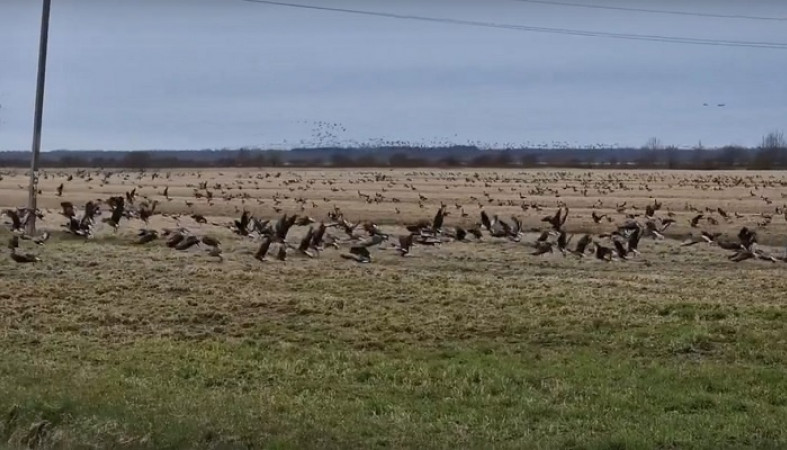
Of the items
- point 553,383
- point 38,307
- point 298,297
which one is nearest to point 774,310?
point 553,383

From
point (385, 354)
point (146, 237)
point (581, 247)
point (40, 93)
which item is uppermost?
point (40, 93)

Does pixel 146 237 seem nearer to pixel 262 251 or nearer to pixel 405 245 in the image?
pixel 262 251

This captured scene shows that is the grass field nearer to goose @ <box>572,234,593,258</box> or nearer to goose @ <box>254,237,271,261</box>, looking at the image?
goose @ <box>254,237,271,261</box>

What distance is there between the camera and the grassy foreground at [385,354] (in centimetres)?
845

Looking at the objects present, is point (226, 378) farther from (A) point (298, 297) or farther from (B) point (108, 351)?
(A) point (298, 297)

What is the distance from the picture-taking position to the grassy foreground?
8453 millimetres

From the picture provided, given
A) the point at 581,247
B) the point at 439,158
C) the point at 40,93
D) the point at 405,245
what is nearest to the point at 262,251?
the point at 405,245

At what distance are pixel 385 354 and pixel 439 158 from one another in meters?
111

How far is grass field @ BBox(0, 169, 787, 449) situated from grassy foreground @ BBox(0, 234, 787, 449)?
1.4 inches

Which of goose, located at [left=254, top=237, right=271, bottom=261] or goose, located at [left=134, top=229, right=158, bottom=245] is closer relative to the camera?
goose, located at [left=254, top=237, right=271, bottom=261]

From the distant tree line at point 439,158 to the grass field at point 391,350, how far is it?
84276 mm

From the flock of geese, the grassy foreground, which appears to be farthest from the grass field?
the flock of geese

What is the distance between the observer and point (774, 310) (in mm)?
14211

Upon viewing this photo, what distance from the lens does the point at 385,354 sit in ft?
39.0
